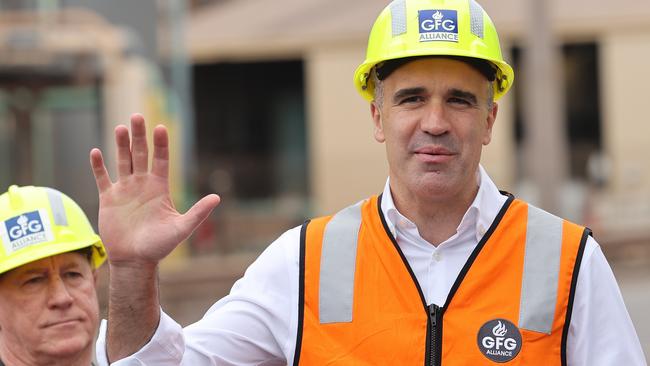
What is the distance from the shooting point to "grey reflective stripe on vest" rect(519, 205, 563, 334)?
122 inches

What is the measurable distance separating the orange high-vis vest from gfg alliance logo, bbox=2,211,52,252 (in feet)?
3.81

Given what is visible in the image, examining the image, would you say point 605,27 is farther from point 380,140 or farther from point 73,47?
point 380,140

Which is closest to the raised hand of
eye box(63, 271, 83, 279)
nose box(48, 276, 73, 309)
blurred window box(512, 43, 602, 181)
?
nose box(48, 276, 73, 309)

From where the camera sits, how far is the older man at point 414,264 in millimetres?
2980

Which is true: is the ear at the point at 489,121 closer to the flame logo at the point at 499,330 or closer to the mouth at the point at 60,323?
the flame logo at the point at 499,330

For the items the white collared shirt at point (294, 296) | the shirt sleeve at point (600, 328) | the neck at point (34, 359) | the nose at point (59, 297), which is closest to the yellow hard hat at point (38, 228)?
the nose at point (59, 297)

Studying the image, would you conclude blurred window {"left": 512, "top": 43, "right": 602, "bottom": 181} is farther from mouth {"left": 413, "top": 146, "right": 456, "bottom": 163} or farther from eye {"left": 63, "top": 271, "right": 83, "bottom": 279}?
mouth {"left": 413, "top": 146, "right": 456, "bottom": 163}

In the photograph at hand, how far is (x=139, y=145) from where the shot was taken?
9.62ft

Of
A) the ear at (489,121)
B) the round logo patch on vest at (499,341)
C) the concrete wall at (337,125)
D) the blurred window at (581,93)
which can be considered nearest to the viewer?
the round logo patch on vest at (499,341)

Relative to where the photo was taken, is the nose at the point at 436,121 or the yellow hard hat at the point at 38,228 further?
the yellow hard hat at the point at 38,228

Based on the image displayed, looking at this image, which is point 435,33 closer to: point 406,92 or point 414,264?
point 406,92

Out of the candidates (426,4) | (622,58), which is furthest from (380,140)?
(622,58)

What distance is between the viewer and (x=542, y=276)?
10.3 ft

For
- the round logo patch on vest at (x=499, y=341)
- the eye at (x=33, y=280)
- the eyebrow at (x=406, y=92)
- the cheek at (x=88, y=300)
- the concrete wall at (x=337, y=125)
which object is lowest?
A: the round logo patch on vest at (x=499, y=341)
